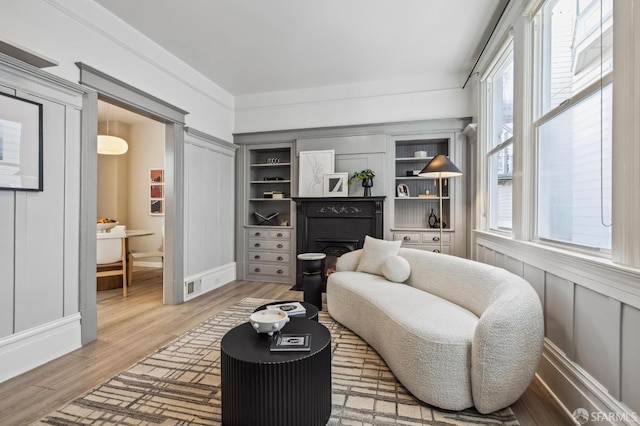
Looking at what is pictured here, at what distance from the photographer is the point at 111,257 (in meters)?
4.24

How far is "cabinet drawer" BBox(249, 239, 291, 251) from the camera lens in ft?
16.2

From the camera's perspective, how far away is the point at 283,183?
5.32 metres

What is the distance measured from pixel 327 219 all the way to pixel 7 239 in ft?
11.2

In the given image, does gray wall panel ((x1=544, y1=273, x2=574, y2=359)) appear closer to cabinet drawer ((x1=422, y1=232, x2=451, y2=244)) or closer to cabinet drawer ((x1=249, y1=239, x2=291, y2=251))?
cabinet drawer ((x1=422, y1=232, x2=451, y2=244))

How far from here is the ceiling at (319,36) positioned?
282 cm

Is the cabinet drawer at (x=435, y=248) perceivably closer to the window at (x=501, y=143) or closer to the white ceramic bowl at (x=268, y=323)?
the window at (x=501, y=143)

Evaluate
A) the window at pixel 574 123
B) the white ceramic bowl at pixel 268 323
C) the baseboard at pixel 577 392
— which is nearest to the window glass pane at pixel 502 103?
the window at pixel 574 123

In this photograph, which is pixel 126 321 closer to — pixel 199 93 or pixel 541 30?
pixel 199 93

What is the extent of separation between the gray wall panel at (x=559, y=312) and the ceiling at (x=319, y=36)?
8.21 feet

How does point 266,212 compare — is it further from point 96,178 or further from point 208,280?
point 96,178

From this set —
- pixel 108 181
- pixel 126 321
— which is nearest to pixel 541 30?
pixel 126 321

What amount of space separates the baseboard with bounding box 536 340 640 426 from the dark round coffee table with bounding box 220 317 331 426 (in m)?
1.32

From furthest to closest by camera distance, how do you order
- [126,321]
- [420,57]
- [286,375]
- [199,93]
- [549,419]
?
[199,93] → [420,57] → [126,321] → [549,419] → [286,375]

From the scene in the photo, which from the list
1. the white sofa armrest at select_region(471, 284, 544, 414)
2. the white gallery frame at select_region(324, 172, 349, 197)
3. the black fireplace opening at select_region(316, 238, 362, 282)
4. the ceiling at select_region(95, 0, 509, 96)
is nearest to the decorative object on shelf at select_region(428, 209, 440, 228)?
the black fireplace opening at select_region(316, 238, 362, 282)
